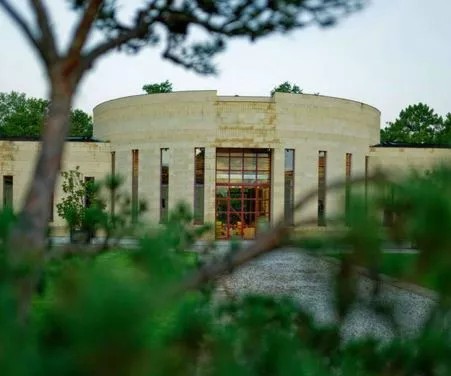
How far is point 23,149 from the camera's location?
29.8 meters

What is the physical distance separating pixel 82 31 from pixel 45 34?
233 millimetres

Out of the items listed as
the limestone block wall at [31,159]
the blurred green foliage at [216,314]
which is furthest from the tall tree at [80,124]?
the blurred green foliage at [216,314]

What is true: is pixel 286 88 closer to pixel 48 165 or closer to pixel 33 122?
pixel 33 122

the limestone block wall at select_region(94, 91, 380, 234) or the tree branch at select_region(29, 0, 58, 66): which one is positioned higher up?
the limestone block wall at select_region(94, 91, 380, 234)

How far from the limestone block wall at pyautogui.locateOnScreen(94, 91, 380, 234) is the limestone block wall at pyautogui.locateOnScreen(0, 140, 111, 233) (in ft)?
4.46

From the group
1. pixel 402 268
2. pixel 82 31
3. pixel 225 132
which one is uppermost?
pixel 225 132

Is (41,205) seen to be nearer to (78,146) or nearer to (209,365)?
(209,365)

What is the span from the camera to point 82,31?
108 inches

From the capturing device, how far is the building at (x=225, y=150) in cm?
2761

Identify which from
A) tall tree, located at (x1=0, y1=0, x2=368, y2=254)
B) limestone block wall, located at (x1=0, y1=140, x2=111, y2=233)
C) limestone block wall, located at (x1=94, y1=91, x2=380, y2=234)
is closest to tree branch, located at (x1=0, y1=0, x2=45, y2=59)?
tall tree, located at (x1=0, y1=0, x2=368, y2=254)

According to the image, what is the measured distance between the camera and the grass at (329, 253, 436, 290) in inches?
33.0

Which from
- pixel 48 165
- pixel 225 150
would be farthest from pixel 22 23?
pixel 225 150

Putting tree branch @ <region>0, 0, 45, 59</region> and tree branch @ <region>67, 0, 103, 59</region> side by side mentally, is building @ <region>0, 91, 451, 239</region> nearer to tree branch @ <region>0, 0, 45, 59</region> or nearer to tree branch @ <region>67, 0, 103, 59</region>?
tree branch @ <region>0, 0, 45, 59</region>

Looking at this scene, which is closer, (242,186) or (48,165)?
(48,165)
